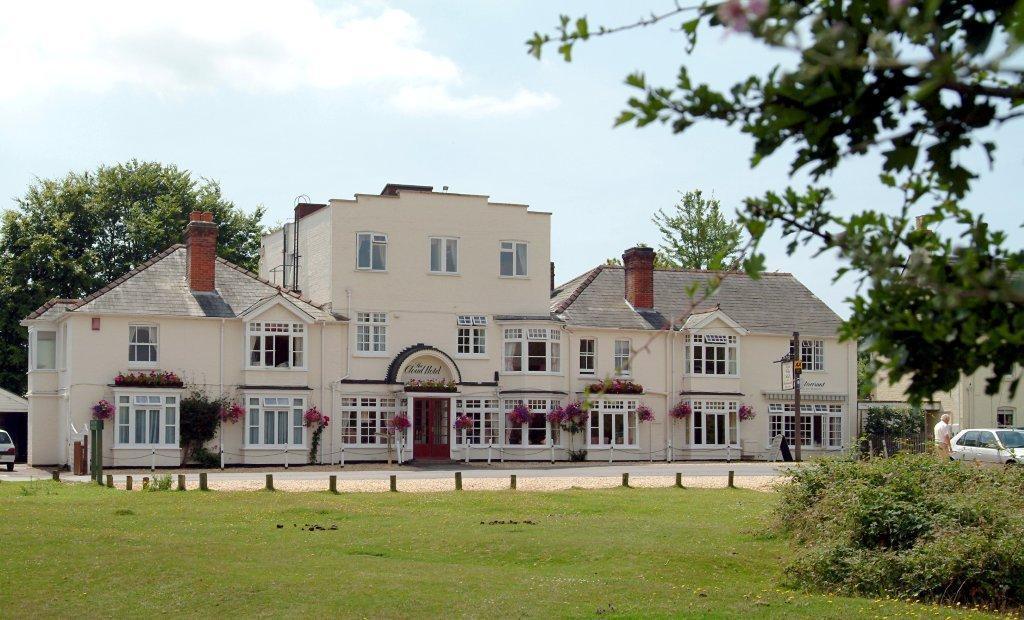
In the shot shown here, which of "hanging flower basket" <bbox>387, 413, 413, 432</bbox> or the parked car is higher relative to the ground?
"hanging flower basket" <bbox>387, 413, 413, 432</bbox>

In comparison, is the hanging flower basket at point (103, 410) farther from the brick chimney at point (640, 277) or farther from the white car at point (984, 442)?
the white car at point (984, 442)

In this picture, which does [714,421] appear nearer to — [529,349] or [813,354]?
[813,354]

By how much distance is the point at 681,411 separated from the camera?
49.6 meters

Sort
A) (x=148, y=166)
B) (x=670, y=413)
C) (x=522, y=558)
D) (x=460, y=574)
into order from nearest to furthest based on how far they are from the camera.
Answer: (x=460, y=574)
(x=522, y=558)
(x=670, y=413)
(x=148, y=166)

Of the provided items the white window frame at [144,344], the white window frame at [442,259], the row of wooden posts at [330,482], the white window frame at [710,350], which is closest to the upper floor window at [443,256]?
the white window frame at [442,259]

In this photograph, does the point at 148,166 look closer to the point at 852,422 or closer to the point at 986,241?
the point at 852,422

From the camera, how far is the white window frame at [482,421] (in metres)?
47.2

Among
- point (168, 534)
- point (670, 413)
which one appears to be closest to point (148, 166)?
point (670, 413)

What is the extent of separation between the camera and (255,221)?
69.6 metres

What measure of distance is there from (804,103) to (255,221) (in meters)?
66.1

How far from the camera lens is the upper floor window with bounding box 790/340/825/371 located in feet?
173

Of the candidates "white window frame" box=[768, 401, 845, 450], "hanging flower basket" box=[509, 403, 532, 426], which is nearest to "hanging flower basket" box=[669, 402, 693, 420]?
"white window frame" box=[768, 401, 845, 450]

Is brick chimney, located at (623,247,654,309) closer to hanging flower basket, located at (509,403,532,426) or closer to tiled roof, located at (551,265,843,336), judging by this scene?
tiled roof, located at (551,265,843,336)

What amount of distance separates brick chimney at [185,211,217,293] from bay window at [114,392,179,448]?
15.2ft
